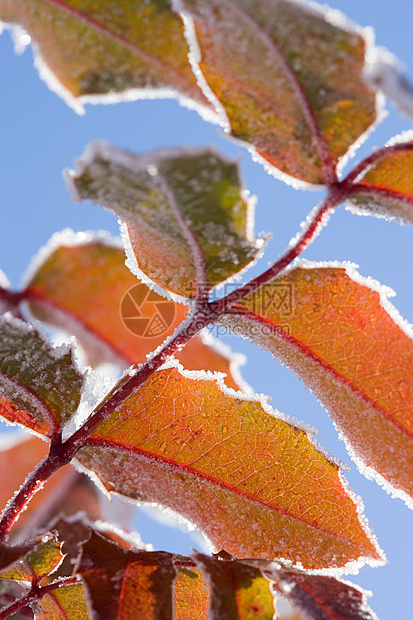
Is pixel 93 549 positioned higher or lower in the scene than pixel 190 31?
lower

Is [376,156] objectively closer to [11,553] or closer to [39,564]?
[11,553]

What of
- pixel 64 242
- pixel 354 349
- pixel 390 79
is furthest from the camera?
pixel 64 242

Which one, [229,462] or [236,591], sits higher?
[229,462]

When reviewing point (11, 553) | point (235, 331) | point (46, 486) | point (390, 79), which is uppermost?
point (390, 79)

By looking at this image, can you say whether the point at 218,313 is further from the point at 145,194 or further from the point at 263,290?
the point at 145,194

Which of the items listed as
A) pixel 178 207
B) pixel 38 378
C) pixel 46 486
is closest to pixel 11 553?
pixel 38 378

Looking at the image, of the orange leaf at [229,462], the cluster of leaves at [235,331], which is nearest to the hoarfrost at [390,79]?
the cluster of leaves at [235,331]

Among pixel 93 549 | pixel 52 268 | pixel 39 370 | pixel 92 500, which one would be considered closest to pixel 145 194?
pixel 39 370

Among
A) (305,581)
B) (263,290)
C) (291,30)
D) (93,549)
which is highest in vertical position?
(291,30)
